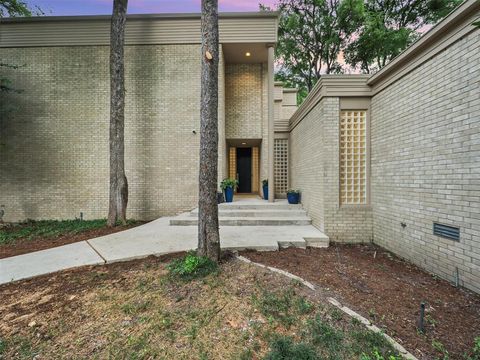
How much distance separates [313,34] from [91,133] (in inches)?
533

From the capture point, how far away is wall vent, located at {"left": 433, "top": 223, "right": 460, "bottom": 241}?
3.30 m

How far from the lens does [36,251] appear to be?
4.71 meters

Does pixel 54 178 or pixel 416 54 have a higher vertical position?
pixel 416 54

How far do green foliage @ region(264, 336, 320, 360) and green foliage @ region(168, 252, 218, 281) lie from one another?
1.46 m

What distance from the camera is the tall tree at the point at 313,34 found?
42.4 feet

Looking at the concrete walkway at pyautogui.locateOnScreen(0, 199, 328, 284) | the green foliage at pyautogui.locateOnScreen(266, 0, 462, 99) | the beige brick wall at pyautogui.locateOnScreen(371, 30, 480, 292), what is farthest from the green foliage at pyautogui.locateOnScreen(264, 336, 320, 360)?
the green foliage at pyautogui.locateOnScreen(266, 0, 462, 99)

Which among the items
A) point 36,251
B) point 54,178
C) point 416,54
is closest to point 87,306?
point 36,251

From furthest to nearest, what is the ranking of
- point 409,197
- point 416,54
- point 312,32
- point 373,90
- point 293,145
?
point 312,32, point 293,145, point 373,90, point 409,197, point 416,54

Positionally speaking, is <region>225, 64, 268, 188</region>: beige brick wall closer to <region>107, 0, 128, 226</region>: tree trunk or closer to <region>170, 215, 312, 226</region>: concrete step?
<region>170, 215, 312, 226</region>: concrete step

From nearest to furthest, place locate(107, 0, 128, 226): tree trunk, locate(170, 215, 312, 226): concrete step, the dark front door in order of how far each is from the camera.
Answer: locate(170, 215, 312, 226): concrete step < locate(107, 0, 128, 226): tree trunk < the dark front door

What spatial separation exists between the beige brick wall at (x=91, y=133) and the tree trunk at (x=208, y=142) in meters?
4.57

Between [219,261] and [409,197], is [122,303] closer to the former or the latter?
[219,261]

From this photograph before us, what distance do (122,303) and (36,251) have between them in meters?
3.42

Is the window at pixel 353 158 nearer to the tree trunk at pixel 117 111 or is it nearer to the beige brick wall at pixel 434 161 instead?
the beige brick wall at pixel 434 161
